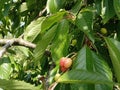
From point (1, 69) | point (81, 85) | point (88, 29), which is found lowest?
point (1, 69)

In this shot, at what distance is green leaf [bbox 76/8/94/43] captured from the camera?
3.70 feet

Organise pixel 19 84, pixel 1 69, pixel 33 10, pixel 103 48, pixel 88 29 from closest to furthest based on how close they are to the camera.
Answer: pixel 19 84, pixel 88 29, pixel 103 48, pixel 1 69, pixel 33 10

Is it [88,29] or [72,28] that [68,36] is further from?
[72,28]

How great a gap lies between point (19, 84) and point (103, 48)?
1.04 meters

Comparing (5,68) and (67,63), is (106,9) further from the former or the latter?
(5,68)

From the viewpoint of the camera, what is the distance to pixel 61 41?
120cm

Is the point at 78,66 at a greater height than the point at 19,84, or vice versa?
the point at 19,84

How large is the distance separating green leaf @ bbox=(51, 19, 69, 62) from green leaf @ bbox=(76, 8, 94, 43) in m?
0.06

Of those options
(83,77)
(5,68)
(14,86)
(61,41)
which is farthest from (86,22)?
(5,68)

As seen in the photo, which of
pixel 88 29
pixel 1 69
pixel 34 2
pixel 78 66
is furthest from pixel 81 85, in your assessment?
pixel 34 2

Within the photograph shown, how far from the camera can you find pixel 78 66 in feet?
3.52

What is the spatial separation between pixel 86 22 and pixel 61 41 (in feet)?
0.37

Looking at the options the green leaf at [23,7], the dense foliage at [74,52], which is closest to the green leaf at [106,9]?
the dense foliage at [74,52]

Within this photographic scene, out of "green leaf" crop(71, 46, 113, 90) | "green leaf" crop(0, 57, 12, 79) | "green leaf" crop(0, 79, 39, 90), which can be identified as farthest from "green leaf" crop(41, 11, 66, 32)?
"green leaf" crop(0, 57, 12, 79)
